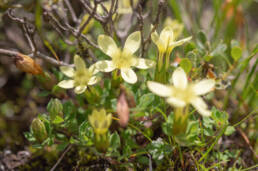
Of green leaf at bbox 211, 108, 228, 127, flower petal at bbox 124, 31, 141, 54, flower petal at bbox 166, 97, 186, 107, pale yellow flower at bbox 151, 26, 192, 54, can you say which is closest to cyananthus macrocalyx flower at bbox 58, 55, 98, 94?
flower petal at bbox 124, 31, 141, 54

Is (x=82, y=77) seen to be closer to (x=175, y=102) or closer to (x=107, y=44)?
(x=107, y=44)

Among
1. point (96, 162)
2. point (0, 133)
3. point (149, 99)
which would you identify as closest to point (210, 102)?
point (149, 99)

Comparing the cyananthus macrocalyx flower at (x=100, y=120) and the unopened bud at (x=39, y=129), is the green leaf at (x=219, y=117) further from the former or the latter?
the unopened bud at (x=39, y=129)

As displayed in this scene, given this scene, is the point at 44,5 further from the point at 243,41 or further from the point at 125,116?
the point at 243,41

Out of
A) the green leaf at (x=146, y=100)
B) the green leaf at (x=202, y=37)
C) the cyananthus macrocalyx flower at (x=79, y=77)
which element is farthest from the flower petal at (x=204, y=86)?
the green leaf at (x=202, y=37)

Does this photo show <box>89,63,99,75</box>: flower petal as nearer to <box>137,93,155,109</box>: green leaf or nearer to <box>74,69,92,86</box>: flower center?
<box>74,69,92,86</box>: flower center


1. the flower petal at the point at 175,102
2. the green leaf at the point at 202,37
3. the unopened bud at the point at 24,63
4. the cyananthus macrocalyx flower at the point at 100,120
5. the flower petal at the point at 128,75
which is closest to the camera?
the flower petal at the point at 175,102

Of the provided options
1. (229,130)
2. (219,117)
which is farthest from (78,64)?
(229,130)
